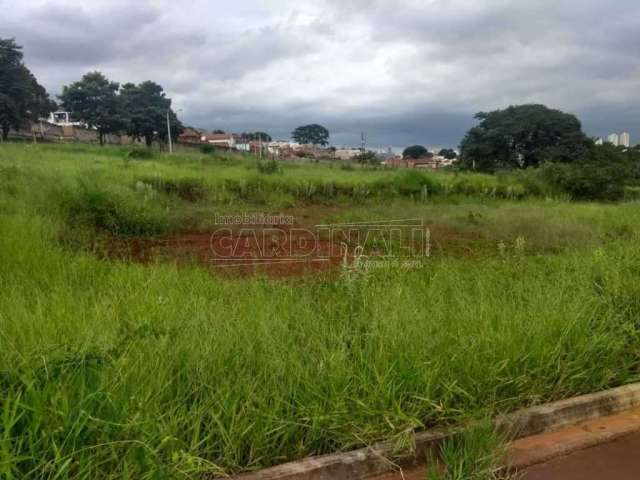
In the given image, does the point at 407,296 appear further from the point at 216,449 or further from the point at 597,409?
the point at 216,449

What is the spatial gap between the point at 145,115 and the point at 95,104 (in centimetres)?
357

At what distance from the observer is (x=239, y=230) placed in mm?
8023

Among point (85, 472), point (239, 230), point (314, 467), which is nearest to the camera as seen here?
point (85, 472)

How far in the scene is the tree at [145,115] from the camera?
114 ft

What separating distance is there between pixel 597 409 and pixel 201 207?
9.04 metres

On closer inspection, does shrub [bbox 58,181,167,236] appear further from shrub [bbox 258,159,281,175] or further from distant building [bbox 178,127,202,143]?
distant building [bbox 178,127,202,143]

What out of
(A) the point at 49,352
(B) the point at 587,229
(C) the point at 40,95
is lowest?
(B) the point at 587,229

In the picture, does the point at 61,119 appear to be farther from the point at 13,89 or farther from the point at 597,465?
the point at 597,465

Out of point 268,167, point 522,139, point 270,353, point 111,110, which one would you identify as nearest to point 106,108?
point 111,110

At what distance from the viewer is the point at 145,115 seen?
115 feet

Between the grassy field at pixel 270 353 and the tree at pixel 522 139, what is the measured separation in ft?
106

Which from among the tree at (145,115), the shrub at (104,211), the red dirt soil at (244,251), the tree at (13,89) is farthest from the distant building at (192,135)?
the red dirt soil at (244,251)

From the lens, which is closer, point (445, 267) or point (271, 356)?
point (271, 356)

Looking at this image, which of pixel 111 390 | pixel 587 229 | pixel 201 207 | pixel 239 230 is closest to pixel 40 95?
pixel 201 207
